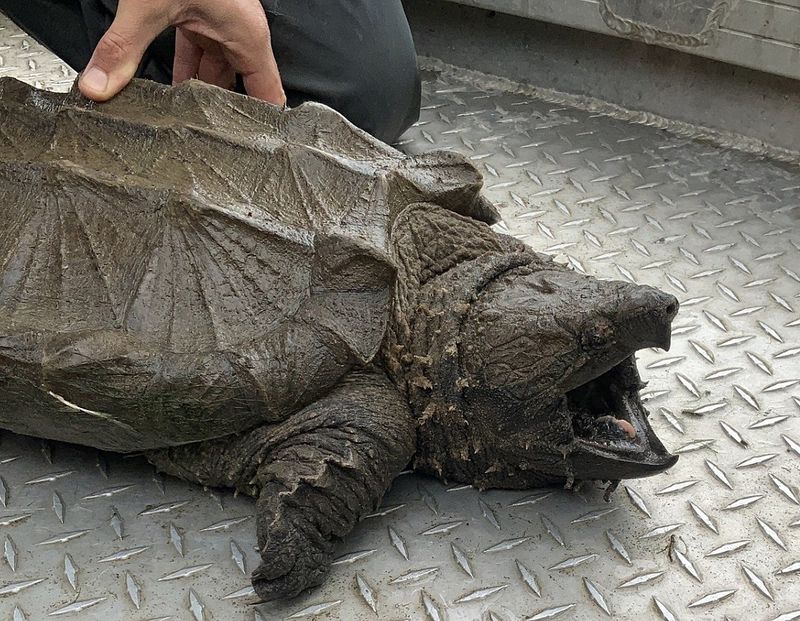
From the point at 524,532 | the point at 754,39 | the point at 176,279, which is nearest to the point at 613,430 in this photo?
the point at 524,532

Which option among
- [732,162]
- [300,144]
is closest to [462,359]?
[300,144]

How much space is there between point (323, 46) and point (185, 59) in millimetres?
515

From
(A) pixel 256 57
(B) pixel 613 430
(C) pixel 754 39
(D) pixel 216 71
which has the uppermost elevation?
(C) pixel 754 39

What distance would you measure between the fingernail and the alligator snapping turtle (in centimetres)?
10

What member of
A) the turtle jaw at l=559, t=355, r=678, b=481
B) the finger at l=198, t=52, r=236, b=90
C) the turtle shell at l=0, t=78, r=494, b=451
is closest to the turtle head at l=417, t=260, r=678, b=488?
the turtle jaw at l=559, t=355, r=678, b=481

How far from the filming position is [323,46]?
3.26m

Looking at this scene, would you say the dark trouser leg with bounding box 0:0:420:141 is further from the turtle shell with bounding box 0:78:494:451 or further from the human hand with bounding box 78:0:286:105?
the turtle shell with bounding box 0:78:494:451

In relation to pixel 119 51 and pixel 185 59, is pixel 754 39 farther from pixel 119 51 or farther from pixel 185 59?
pixel 119 51

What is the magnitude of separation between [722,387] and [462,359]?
3.05 feet

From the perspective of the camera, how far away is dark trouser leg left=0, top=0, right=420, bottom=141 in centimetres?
323

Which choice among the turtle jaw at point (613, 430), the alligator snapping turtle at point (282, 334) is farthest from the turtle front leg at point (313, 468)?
the turtle jaw at point (613, 430)

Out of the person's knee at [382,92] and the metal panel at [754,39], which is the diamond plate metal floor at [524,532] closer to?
the metal panel at [754,39]

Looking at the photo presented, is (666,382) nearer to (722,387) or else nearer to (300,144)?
(722,387)

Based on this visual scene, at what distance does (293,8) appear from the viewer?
3215mm
